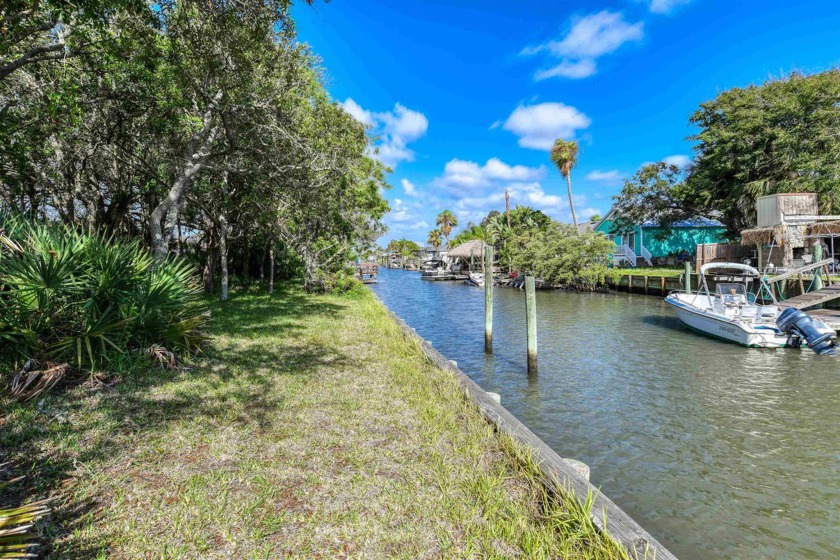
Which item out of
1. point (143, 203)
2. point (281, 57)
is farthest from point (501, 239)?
point (281, 57)

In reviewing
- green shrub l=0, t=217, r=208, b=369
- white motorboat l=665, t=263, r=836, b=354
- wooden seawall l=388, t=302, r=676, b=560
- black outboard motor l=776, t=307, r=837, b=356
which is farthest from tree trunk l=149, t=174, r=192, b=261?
black outboard motor l=776, t=307, r=837, b=356

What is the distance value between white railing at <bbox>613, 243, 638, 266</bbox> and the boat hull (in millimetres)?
25388

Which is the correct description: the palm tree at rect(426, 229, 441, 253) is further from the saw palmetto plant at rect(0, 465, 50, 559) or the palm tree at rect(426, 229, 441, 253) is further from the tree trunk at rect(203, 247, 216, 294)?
the saw palmetto plant at rect(0, 465, 50, 559)

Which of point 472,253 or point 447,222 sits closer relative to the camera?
point 472,253

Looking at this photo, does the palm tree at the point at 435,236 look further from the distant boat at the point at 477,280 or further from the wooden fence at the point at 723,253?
the wooden fence at the point at 723,253

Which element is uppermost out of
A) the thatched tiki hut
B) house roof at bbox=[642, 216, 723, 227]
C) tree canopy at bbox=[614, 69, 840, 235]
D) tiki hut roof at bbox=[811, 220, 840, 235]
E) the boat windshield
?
tree canopy at bbox=[614, 69, 840, 235]

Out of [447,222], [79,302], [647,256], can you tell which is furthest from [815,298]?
[447,222]

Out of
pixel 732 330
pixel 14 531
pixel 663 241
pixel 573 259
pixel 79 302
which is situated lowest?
pixel 732 330

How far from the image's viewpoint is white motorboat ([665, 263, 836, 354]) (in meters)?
11.9

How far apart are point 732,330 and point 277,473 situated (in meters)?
15.2

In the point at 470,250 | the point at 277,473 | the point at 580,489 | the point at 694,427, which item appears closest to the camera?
the point at 580,489

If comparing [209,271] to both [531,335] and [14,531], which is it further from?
[14,531]

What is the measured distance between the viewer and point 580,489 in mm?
3387

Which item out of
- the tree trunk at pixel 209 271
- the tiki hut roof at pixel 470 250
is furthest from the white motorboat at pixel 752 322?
the tiki hut roof at pixel 470 250
